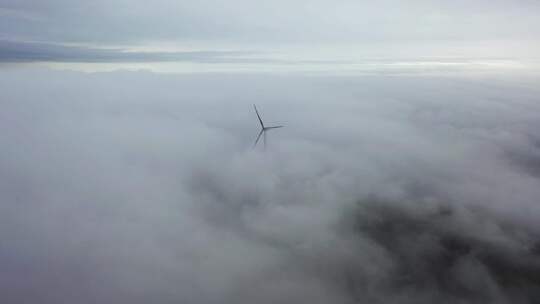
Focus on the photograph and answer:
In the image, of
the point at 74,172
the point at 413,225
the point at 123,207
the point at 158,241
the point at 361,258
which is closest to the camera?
the point at 361,258

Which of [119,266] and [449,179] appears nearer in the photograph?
[119,266]

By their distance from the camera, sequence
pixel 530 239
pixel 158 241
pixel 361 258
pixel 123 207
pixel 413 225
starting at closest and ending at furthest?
pixel 361 258, pixel 530 239, pixel 413 225, pixel 158 241, pixel 123 207

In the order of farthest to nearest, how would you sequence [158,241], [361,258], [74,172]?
[74,172] < [158,241] < [361,258]

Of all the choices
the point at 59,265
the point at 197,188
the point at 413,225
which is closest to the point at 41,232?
the point at 59,265

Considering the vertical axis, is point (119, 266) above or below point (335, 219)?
below

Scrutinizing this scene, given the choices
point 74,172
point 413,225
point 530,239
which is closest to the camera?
point 530,239

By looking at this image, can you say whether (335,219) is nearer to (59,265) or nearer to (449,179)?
(449,179)

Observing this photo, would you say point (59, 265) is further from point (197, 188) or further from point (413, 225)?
point (413, 225)

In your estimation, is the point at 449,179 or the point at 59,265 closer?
the point at 59,265

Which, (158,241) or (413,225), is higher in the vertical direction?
(413,225)

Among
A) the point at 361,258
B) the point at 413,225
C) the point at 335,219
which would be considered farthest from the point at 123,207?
the point at 413,225
